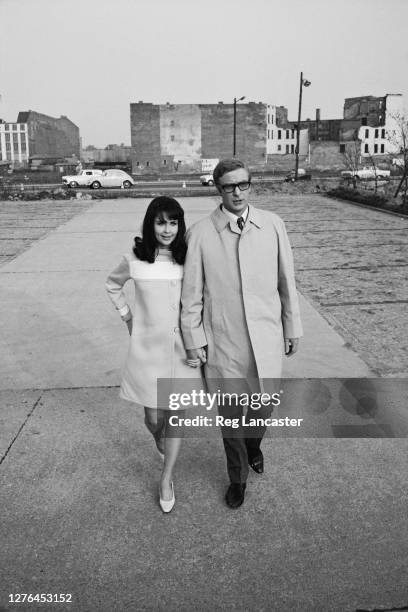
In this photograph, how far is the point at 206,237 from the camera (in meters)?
2.94

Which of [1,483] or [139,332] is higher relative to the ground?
[139,332]

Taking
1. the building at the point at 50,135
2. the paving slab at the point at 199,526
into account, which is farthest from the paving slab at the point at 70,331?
the building at the point at 50,135

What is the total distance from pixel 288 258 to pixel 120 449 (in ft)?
4.99

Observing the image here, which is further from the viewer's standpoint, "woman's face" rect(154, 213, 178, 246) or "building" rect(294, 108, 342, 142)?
"building" rect(294, 108, 342, 142)

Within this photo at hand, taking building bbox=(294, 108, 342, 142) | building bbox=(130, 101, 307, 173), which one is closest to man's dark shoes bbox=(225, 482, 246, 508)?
building bbox=(130, 101, 307, 173)

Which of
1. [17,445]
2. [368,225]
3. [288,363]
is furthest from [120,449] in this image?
[368,225]

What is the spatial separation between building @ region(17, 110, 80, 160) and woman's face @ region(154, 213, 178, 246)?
81.3 meters

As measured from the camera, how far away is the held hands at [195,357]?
298 cm

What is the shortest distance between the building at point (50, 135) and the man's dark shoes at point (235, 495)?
8153 centimetres

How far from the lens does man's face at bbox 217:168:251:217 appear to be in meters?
2.81

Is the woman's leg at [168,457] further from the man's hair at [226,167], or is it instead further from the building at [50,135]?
the building at [50,135]

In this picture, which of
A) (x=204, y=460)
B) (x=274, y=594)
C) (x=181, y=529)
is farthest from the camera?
(x=204, y=460)

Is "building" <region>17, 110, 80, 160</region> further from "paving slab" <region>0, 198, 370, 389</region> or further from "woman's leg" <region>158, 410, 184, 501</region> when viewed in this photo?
"woman's leg" <region>158, 410, 184, 501</region>

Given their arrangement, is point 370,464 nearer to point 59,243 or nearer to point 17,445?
point 17,445
